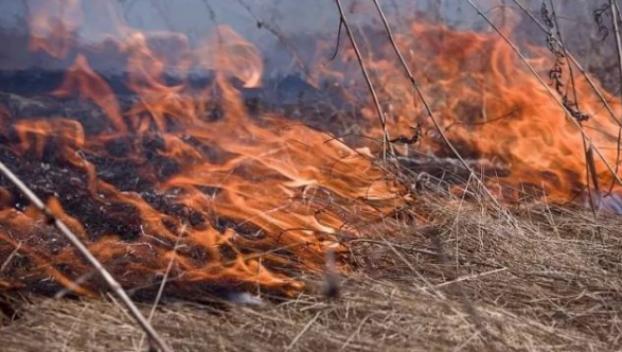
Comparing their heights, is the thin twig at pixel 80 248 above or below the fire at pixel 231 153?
above

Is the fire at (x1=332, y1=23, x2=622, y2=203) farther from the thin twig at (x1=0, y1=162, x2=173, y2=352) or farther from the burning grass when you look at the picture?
the thin twig at (x1=0, y1=162, x2=173, y2=352)

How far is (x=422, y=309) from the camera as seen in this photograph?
2.43 metres

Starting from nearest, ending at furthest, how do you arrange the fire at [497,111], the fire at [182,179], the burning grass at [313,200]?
the burning grass at [313,200] → the fire at [182,179] → the fire at [497,111]

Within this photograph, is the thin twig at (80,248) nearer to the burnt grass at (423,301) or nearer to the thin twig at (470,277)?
the burnt grass at (423,301)

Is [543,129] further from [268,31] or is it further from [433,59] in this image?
[268,31]

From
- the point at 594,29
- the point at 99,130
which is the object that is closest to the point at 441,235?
the point at 99,130

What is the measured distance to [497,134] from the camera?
4.63 metres

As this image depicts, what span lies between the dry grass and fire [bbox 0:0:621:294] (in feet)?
0.62

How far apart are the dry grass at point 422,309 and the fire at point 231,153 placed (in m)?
0.19

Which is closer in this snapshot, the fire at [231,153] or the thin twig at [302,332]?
the thin twig at [302,332]

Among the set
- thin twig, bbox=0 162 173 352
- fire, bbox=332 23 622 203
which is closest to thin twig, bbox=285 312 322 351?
thin twig, bbox=0 162 173 352

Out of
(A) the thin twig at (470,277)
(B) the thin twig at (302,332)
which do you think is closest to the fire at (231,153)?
(B) the thin twig at (302,332)

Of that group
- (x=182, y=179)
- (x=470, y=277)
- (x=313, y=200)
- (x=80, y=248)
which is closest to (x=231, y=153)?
(x=182, y=179)

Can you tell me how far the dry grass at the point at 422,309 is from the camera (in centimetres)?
230
